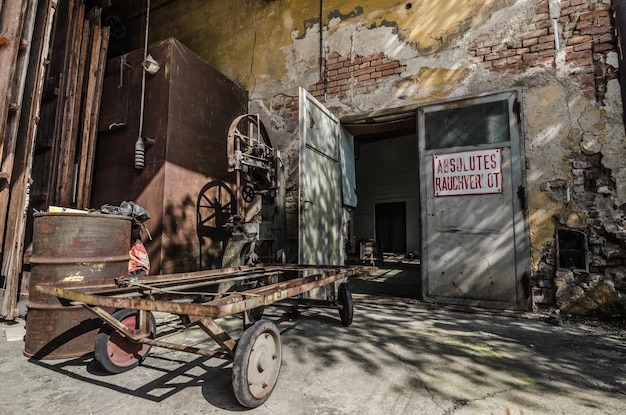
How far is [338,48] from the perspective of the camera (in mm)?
5145

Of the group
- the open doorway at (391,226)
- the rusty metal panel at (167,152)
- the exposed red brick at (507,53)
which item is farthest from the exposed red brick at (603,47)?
the open doorway at (391,226)

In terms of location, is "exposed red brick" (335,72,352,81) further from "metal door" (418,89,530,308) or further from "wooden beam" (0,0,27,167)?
"wooden beam" (0,0,27,167)

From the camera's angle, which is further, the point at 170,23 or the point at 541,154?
the point at 170,23

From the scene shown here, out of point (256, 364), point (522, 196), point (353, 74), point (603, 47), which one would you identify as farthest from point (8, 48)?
point (603, 47)

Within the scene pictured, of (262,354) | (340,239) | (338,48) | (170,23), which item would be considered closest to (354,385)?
(262,354)

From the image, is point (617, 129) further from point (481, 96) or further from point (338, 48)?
point (338, 48)

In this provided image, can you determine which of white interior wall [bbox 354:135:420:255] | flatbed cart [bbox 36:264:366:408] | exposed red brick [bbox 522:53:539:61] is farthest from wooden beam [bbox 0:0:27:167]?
white interior wall [bbox 354:135:420:255]

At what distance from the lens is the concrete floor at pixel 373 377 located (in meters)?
1.72

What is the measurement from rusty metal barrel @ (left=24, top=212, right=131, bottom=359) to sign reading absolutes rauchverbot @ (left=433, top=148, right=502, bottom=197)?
3.88m

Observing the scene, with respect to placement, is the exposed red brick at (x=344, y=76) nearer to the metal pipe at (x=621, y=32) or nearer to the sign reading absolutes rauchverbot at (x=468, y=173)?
the sign reading absolutes rauchverbot at (x=468, y=173)

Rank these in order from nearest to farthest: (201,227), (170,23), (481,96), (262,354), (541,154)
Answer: (262,354) < (541,154) < (481,96) < (201,227) < (170,23)

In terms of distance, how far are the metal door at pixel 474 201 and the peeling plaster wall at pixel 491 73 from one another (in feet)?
0.56

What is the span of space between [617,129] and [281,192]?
13.4 ft

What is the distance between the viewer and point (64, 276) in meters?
2.37
